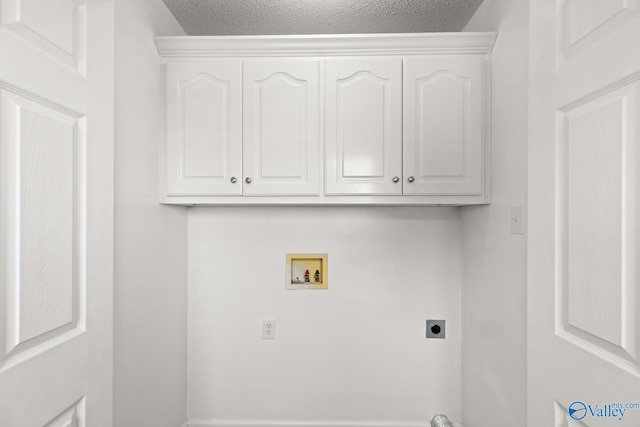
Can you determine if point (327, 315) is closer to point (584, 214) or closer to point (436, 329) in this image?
point (436, 329)

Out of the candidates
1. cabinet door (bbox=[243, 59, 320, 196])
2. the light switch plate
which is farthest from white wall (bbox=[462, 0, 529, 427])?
cabinet door (bbox=[243, 59, 320, 196])

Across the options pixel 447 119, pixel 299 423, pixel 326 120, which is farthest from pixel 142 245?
pixel 447 119

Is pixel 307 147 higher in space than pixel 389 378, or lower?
higher

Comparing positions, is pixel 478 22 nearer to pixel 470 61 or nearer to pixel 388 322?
pixel 470 61

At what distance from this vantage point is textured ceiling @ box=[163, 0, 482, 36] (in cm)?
158

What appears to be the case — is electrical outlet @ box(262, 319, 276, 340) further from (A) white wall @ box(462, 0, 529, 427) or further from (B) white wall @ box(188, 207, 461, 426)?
(A) white wall @ box(462, 0, 529, 427)

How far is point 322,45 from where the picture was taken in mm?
1551

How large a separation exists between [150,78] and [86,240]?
0.88m

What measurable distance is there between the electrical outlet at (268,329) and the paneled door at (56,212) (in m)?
0.97

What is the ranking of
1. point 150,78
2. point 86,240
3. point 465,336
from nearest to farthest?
point 86,240
point 150,78
point 465,336

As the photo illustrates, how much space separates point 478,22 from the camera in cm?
167

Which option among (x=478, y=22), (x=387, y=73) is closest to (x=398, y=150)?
(x=387, y=73)

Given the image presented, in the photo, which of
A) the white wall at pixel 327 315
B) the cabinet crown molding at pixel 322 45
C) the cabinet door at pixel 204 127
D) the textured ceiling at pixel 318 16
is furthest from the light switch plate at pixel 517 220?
the cabinet door at pixel 204 127

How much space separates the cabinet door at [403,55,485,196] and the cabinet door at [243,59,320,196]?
1.40ft
